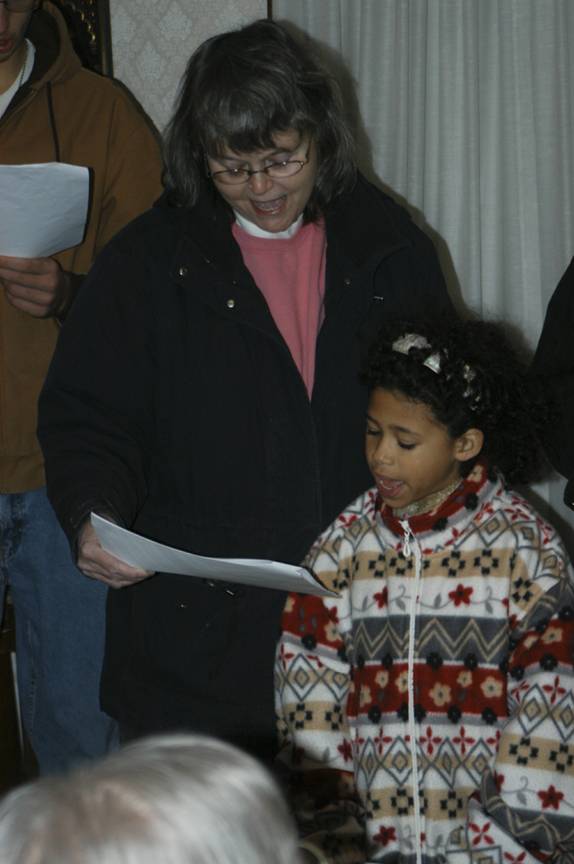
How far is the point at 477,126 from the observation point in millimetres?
3330

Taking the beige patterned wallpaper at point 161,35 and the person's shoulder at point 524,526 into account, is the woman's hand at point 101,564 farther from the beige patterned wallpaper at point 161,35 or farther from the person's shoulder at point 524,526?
the beige patterned wallpaper at point 161,35

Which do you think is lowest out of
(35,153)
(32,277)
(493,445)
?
(493,445)

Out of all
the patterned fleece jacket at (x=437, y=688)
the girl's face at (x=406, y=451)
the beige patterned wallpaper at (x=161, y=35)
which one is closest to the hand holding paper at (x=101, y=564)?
the patterned fleece jacket at (x=437, y=688)

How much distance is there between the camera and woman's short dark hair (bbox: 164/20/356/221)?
199 centimetres

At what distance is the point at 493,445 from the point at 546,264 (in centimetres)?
141

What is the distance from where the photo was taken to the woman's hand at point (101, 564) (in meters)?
1.90

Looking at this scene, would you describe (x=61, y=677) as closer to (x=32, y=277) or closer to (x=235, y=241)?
(x=32, y=277)

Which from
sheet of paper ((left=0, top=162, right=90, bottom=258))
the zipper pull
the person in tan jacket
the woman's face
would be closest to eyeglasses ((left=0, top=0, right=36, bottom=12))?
the person in tan jacket

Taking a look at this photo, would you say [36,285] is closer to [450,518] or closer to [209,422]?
[209,422]

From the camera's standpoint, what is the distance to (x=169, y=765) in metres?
0.89

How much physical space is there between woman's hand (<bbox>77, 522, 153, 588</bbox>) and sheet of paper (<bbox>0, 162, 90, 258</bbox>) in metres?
0.59

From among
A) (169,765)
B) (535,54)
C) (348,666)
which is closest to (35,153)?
(348,666)

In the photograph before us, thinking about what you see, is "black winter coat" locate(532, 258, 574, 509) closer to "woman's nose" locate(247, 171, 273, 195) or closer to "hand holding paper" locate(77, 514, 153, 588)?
"woman's nose" locate(247, 171, 273, 195)

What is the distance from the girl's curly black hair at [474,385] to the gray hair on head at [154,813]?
Result: 1.14 m
